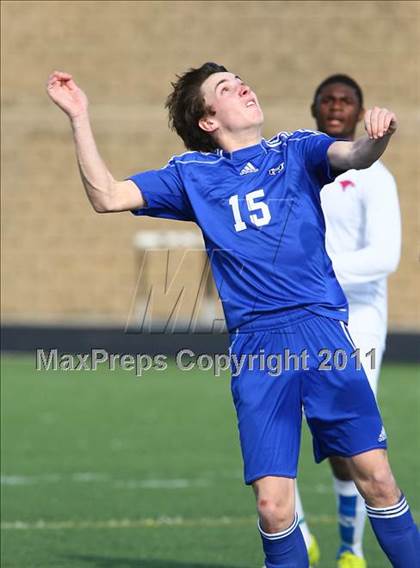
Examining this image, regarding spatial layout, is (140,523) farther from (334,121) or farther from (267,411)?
(267,411)

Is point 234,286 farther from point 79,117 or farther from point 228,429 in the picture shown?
point 228,429

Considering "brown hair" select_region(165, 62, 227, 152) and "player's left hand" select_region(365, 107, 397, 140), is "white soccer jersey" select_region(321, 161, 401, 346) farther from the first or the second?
"player's left hand" select_region(365, 107, 397, 140)

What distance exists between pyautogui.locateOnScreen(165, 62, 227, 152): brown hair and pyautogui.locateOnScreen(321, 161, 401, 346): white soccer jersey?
1457mm

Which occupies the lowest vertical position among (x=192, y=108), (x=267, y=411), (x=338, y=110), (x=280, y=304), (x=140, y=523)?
(x=140, y=523)

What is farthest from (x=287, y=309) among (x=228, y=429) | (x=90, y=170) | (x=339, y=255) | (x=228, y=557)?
(x=228, y=429)

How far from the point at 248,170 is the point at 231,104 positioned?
0.27m

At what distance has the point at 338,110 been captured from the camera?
22.1 ft

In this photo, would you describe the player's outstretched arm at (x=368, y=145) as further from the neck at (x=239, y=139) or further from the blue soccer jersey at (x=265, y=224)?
the neck at (x=239, y=139)

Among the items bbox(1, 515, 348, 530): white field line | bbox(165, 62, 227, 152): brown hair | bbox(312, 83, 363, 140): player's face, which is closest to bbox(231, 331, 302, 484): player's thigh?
bbox(165, 62, 227, 152): brown hair

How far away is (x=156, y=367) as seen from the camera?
17828mm

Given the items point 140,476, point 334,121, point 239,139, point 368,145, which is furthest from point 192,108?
point 140,476

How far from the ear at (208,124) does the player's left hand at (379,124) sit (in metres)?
0.81

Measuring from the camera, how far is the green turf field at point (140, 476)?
22.9 ft

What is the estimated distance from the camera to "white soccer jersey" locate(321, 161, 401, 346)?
6586mm
